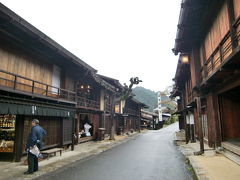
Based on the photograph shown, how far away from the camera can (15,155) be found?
1059cm

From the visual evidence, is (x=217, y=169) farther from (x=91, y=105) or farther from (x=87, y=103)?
(x=91, y=105)

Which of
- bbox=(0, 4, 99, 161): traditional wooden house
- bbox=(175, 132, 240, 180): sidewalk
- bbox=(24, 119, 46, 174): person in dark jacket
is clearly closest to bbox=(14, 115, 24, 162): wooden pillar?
bbox=(0, 4, 99, 161): traditional wooden house

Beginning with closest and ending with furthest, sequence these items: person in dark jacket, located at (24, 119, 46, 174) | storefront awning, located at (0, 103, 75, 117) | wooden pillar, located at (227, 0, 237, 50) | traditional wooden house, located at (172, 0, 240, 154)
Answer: wooden pillar, located at (227, 0, 237, 50) < traditional wooden house, located at (172, 0, 240, 154) < person in dark jacket, located at (24, 119, 46, 174) < storefront awning, located at (0, 103, 75, 117)

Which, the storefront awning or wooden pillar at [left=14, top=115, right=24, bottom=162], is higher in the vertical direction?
the storefront awning

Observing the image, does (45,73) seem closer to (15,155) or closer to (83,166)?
(15,155)

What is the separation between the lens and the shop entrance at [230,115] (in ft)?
34.7

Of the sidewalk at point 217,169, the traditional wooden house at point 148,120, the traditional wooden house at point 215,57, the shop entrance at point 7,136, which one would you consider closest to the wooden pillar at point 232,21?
the traditional wooden house at point 215,57

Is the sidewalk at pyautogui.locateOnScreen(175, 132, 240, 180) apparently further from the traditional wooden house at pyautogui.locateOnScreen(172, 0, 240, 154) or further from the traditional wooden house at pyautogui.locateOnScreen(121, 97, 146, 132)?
the traditional wooden house at pyautogui.locateOnScreen(121, 97, 146, 132)

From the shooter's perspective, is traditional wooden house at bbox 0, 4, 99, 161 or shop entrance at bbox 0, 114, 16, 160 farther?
shop entrance at bbox 0, 114, 16, 160

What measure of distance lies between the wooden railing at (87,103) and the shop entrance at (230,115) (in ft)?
38.2

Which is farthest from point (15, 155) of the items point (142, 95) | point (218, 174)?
point (142, 95)

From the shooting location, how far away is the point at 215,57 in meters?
10.6

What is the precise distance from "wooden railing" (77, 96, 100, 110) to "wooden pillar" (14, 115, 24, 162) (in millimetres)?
7432

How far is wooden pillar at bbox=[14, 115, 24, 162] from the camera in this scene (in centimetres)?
1057
